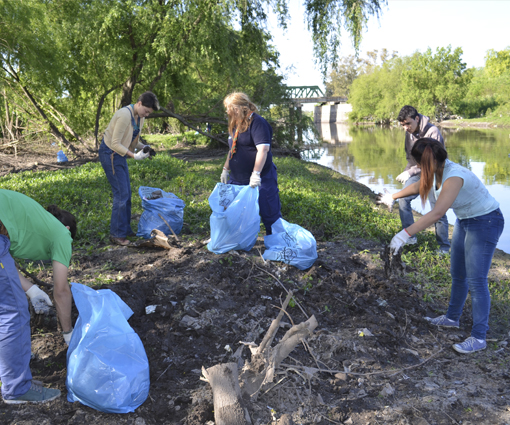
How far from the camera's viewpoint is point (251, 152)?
3.94 m

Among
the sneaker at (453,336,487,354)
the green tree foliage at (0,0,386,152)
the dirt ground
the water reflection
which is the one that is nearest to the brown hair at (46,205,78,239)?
the dirt ground

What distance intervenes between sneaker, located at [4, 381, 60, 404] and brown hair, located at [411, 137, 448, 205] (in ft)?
8.55

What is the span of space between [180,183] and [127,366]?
5.83 metres

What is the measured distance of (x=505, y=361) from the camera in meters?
2.86

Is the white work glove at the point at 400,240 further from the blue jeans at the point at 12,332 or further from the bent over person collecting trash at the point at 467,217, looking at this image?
the blue jeans at the point at 12,332

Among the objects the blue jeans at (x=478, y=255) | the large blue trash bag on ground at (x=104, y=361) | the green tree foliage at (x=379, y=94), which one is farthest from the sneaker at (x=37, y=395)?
the green tree foliage at (x=379, y=94)

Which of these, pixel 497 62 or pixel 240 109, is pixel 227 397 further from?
pixel 497 62

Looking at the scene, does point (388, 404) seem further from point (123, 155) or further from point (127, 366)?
point (123, 155)

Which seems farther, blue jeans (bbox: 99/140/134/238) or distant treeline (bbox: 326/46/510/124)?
distant treeline (bbox: 326/46/510/124)

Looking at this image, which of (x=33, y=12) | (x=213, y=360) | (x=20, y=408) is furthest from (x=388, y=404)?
(x=33, y=12)

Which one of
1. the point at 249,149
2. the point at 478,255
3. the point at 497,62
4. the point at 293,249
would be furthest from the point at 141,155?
the point at 497,62

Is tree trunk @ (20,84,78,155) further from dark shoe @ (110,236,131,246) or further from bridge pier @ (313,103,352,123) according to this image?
bridge pier @ (313,103,352,123)

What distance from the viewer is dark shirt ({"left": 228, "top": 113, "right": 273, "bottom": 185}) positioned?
12.5 ft

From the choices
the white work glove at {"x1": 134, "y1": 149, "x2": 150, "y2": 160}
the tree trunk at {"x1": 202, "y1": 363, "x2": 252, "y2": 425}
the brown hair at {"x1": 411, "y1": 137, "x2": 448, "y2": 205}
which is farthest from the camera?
the white work glove at {"x1": 134, "y1": 149, "x2": 150, "y2": 160}
